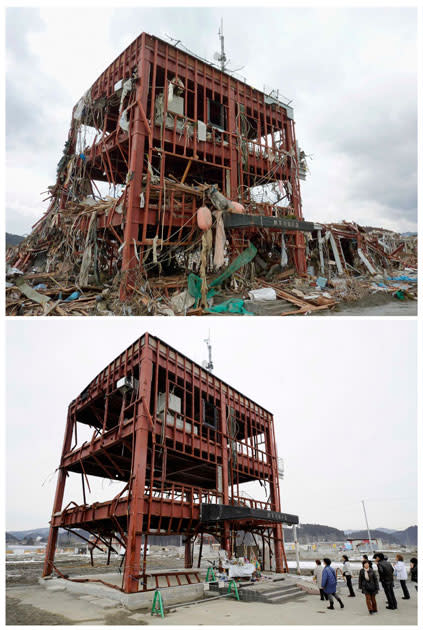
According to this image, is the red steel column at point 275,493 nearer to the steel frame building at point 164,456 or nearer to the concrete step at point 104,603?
the steel frame building at point 164,456

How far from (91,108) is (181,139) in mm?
6493

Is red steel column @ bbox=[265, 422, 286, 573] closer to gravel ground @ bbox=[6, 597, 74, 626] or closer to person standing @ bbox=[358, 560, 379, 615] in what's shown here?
person standing @ bbox=[358, 560, 379, 615]

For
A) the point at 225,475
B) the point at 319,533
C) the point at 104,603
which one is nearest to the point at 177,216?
the point at 225,475

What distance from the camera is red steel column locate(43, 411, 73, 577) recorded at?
19.1 m

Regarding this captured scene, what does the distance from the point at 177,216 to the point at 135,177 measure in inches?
111

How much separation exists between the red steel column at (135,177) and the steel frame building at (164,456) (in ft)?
11.9

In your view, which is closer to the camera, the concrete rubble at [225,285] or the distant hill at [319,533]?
the concrete rubble at [225,285]

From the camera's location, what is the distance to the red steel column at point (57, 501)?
19062 mm

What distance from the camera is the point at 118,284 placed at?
1823cm

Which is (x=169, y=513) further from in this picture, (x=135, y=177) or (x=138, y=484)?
(x=135, y=177)

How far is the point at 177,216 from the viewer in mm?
19438

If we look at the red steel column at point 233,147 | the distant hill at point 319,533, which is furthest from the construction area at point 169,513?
the distant hill at point 319,533

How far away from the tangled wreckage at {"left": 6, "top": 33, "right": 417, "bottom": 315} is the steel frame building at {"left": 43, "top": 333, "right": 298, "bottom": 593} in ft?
12.9

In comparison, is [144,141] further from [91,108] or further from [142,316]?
[142,316]
